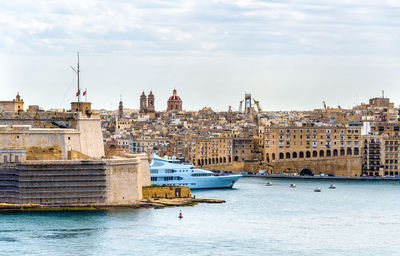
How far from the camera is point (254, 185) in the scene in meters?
78.9

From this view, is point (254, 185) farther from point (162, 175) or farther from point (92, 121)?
point (92, 121)

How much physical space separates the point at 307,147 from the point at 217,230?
154 feet

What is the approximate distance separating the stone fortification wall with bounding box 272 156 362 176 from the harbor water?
94.1 ft

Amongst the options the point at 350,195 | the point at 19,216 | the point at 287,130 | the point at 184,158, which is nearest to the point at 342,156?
the point at 287,130

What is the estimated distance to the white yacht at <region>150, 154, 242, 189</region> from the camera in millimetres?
68750

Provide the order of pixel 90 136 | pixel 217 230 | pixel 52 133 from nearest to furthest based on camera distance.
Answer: pixel 217 230, pixel 52 133, pixel 90 136

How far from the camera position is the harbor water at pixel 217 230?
43375 millimetres

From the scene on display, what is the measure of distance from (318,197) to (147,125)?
6257 centimetres

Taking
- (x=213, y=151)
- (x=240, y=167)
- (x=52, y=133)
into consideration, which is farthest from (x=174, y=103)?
(x=52, y=133)

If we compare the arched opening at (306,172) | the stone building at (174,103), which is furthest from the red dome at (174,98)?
the arched opening at (306,172)

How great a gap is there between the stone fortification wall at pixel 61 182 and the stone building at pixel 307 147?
139 feet

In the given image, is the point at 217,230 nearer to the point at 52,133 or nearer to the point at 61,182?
→ the point at 61,182

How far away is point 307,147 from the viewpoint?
9462 cm

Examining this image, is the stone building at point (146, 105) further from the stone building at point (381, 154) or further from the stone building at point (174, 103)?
the stone building at point (381, 154)
